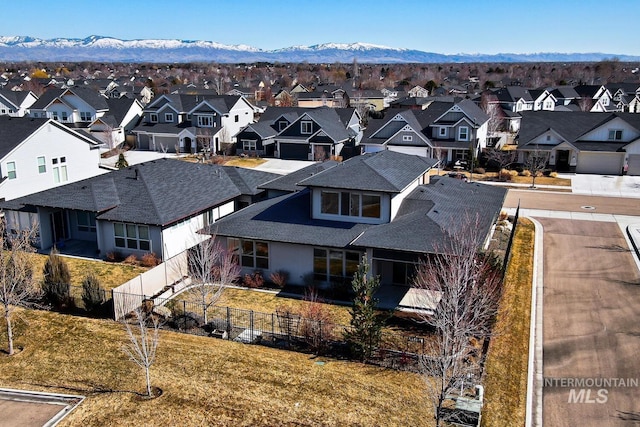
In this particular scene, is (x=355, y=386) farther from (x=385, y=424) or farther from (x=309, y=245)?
(x=309, y=245)

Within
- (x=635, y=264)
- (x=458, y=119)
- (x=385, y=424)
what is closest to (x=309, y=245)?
(x=385, y=424)

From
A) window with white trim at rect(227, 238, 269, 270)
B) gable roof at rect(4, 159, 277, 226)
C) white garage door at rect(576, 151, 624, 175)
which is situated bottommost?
window with white trim at rect(227, 238, 269, 270)

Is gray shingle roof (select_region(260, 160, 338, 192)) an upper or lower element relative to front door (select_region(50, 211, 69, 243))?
upper

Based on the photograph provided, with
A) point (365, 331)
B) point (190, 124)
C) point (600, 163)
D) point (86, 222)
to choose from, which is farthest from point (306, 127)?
point (365, 331)

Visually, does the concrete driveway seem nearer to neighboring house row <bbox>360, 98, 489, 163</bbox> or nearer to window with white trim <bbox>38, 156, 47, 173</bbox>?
neighboring house row <bbox>360, 98, 489, 163</bbox>

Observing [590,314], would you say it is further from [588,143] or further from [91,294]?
[588,143]

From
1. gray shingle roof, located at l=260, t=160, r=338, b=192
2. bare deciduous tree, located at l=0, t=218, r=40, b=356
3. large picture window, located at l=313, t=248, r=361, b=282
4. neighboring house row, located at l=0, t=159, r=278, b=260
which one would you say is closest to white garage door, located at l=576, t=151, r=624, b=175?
gray shingle roof, located at l=260, t=160, r=338, b=192
